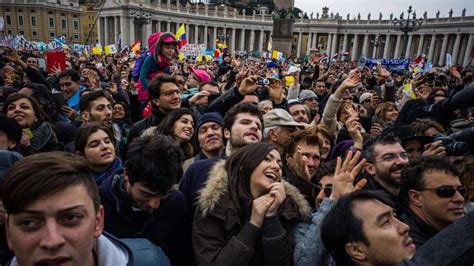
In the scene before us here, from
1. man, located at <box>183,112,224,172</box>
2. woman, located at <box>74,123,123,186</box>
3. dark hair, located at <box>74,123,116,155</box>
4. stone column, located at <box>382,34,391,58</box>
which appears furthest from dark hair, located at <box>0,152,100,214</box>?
stone column, located at <box>382,34,391,58</box>

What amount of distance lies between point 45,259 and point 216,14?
7887 centimetres

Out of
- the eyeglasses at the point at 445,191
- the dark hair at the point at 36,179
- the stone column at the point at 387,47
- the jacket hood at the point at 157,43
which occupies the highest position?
the stone column at the point at 387,47

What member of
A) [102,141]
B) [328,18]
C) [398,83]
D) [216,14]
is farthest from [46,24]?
[102,141]

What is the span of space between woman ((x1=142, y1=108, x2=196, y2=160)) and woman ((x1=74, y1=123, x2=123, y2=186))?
549mm

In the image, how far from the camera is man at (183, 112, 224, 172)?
361cm

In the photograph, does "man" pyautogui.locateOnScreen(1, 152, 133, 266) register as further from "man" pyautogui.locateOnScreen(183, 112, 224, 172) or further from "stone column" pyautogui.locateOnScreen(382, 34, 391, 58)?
"stone column" pyautogui.locateOnScreen(382, 34, 391, 58)

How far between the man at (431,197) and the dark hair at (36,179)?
235cm

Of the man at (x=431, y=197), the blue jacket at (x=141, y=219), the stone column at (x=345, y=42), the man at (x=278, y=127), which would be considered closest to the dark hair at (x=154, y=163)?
the blue jacket at (x=141, y=219)

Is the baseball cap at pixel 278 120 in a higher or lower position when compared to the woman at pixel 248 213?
higher

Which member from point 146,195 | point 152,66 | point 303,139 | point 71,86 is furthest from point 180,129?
point 71,86

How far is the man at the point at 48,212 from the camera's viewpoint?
4.49 feet

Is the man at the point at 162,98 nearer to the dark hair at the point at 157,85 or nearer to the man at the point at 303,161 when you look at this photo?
the dark hair at the point at 157,85

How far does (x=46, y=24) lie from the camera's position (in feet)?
243

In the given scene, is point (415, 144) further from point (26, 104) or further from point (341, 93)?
point (26, 104)
